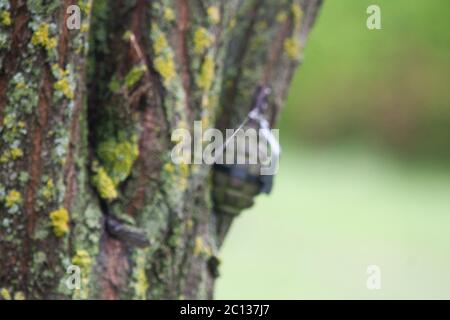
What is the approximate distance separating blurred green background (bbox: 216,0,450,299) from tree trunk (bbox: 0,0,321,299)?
2.06m

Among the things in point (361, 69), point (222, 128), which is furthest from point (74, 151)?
point (361, 69)

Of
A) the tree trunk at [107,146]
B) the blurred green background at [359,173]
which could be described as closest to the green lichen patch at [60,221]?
the tree trunk at [107,146]

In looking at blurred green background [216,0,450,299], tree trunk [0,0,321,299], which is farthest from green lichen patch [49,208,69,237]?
blurred green background [216,0,450,299]

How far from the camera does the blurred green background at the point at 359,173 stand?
178 inches

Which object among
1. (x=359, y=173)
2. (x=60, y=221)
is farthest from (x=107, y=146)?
(x=359, y=173)

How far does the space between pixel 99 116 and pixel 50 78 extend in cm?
20

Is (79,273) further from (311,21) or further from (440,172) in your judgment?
(440,172)

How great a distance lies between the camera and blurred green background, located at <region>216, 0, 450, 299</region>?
453cm

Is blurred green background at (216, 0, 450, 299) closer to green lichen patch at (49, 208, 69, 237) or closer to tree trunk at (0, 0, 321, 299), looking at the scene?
tree trunk at (0, 0, 321, 299)

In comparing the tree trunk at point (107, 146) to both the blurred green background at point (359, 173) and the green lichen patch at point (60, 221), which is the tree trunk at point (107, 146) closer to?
the green lichen patch at point (60, 221)

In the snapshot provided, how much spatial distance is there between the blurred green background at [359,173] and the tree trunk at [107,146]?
2062 mm

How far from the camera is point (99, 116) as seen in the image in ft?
5.85

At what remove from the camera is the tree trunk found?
5.25 feet

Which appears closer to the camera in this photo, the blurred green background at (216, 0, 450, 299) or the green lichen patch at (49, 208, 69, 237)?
the green lichen patch at (49, 208, 69, 237)
